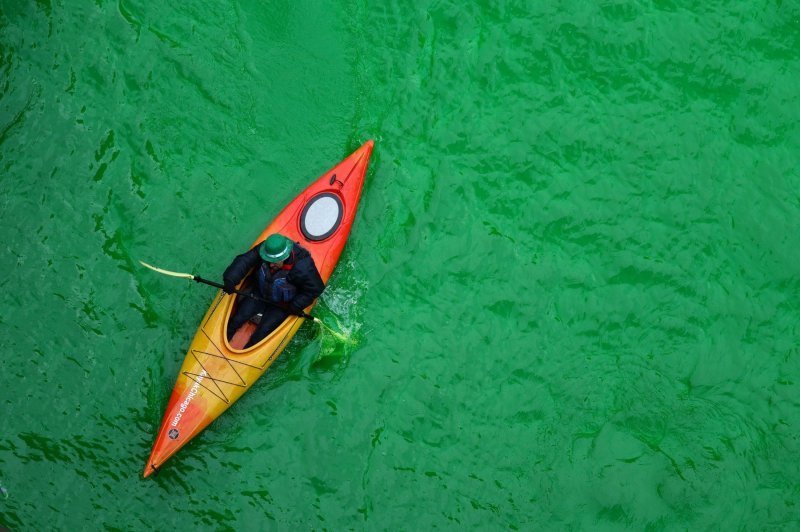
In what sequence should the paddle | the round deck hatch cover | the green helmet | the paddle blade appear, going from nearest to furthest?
the green helmet < the paddle < the paddle blade < the round deck hatch cover

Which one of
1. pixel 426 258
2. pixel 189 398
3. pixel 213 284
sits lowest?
pixel 426 258

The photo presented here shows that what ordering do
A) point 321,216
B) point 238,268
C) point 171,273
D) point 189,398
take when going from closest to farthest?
1. point 189,398
2. point 238,268
3. point 171,273
4. point 321,216

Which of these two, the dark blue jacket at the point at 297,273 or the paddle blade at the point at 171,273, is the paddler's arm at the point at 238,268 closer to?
the dark blue jacket at the point at 297,273

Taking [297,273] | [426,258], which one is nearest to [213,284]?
[297,273]

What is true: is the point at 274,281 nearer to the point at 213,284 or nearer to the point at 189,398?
the point at 213,284

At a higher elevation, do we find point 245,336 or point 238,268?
point 238,268

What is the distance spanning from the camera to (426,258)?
916cm

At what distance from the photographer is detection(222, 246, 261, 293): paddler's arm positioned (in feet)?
27.7

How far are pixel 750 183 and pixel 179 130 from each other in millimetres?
5912

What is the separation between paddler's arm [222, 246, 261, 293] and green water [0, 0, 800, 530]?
67 centimetres

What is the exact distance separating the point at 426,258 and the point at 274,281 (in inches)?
62.2

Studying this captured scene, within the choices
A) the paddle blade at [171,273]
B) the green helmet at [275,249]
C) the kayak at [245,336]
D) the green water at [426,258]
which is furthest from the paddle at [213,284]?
the green helmet at [275,249]

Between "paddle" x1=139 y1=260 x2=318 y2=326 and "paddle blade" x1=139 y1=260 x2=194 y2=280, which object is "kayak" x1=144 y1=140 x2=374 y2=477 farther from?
"paddle blade" x1=139 y1=260 x2=194 y2=280

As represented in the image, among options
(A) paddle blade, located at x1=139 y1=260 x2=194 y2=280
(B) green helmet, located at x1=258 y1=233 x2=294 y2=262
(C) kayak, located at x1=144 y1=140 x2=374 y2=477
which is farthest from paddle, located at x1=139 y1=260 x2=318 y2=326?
(B) green helmet, located at x1=258 y1=233 x2=294 y2=262
